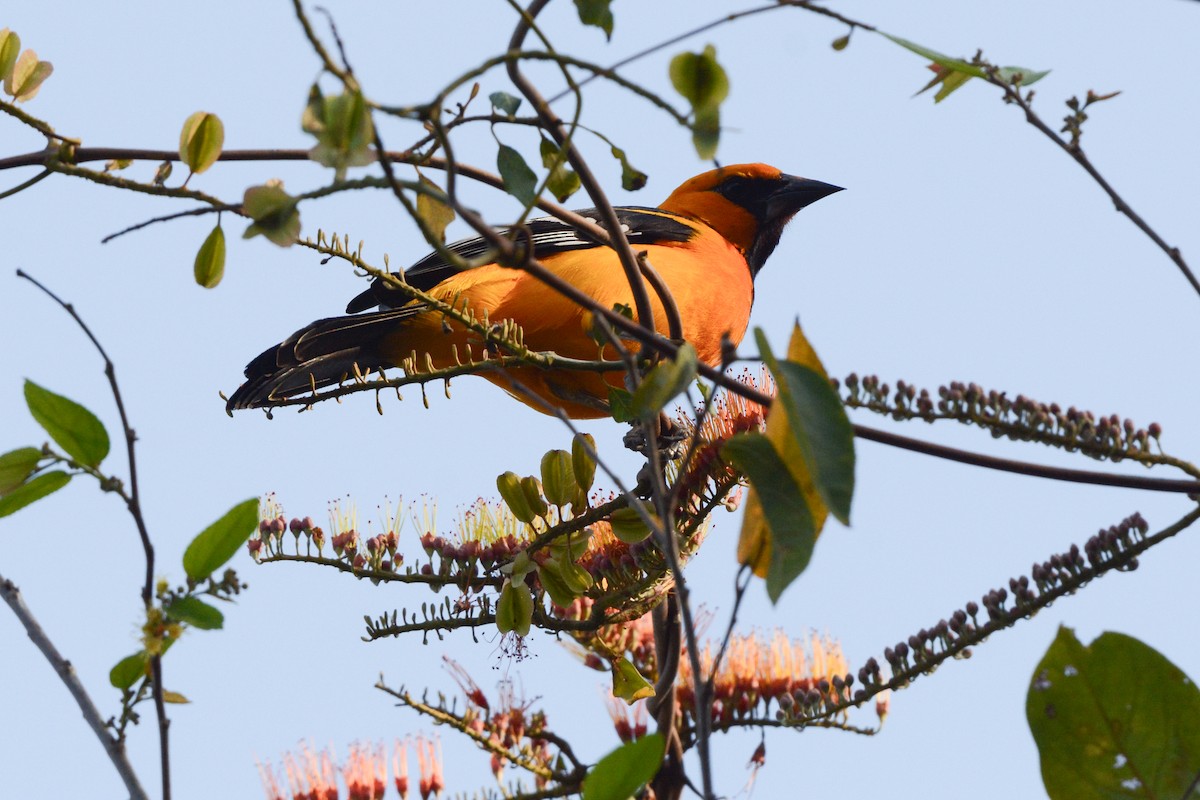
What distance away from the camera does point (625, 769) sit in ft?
3.58

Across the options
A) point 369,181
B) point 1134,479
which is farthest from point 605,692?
point 369,181

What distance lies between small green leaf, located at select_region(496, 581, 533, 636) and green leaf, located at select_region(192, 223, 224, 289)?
1000mm

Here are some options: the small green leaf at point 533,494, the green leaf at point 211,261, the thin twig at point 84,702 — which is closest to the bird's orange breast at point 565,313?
the small green leaf at point 533,494

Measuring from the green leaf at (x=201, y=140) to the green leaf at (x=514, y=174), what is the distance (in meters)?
0.37

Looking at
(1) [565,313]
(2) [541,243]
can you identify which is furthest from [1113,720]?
(2) [541,243]

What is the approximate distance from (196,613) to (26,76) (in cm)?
101

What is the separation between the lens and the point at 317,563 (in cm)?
265

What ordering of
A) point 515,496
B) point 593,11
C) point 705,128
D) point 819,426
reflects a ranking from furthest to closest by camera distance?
point 515,496 → point 593,11 → point 705,128 → point 819,426

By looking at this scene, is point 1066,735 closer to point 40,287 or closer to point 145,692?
point 145,692

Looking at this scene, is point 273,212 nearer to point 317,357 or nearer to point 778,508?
point 778,508

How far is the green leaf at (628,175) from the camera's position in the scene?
148cm

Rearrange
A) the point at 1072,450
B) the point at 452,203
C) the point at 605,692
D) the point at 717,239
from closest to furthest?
the point at 452,203
the point at 1072,450
the point at 605,692
the point at 717,239

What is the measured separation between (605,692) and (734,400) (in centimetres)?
104

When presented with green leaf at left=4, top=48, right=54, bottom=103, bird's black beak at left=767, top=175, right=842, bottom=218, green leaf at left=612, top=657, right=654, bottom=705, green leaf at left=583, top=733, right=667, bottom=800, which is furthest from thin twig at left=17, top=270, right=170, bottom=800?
bird's black beak at left=767, top=175, right=842, bottom=218
